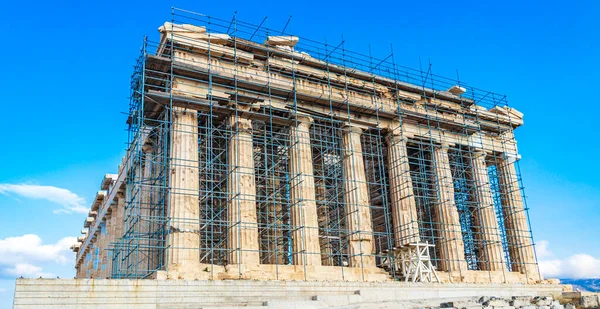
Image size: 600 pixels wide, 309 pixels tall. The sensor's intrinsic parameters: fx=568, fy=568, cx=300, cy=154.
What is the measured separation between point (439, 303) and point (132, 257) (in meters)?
16.9

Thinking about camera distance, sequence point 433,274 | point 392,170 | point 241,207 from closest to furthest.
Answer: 1. point 241,207
2. point 433,274
3. point 392,170

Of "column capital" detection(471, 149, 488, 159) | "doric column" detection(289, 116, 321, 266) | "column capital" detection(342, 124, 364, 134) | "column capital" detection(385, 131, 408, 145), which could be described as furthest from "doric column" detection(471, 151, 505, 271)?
"doric column" detection(289, 116, 321, 266)

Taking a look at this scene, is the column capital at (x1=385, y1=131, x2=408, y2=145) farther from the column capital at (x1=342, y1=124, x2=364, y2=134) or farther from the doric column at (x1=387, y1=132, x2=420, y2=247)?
the column capital at (x1=342, y1=124, x2=364, y2=134)

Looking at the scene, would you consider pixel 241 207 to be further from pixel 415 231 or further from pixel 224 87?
pixel 415 231

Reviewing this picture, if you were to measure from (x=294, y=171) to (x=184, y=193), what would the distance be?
6576 mm

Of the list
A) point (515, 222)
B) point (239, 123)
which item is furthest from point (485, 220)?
point (239, 123)

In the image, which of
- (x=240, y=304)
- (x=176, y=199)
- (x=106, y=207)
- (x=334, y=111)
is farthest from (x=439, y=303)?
(x=106, y=207)

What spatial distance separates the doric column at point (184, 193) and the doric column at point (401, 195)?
12660mm

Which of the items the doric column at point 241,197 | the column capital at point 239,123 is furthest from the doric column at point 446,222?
the column capital at point 239,123

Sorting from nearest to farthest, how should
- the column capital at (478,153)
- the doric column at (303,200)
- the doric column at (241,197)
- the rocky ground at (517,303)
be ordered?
the rocky ground at (517,303)
the doric column at (241,197)
the doric column at (303,200)
the column capital at (478,153)

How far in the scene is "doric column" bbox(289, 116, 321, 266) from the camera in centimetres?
2858

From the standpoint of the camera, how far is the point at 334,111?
33.0m

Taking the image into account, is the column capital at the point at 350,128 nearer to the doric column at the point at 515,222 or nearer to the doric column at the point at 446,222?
the doric column at the point at 446,222

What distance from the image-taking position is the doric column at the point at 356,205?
3036 cm
